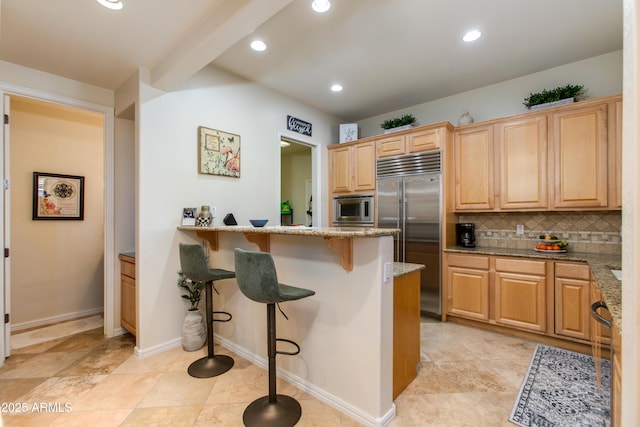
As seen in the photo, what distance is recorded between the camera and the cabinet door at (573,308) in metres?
2.61

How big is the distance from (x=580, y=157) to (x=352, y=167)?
8.57 feet

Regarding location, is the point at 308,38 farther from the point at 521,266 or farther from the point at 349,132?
the point at 521,266

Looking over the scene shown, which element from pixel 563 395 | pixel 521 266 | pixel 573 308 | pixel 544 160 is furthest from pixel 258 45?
pixel 573 308

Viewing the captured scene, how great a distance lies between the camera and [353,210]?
4.33 metres

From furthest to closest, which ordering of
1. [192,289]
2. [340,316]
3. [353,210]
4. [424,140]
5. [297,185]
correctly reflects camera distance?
[297,185], [353,210], [424,140], [192,289], [340,316]

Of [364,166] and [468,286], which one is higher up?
[364,166]

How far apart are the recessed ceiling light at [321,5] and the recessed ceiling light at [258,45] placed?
2.24 ft

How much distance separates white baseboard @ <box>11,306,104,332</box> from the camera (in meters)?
3.23

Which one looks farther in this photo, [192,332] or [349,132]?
[349,132]

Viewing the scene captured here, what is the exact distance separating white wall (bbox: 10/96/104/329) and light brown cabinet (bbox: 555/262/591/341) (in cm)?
531

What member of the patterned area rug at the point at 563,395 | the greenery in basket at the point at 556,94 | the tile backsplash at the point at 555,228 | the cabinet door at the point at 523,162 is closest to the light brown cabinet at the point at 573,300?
the patterned area rug at the point at 563,395

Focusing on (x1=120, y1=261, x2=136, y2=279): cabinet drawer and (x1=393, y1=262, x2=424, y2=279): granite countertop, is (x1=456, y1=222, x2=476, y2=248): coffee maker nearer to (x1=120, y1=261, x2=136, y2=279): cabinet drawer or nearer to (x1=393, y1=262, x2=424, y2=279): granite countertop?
(x1=393, y1=262, x2=424, y2=279): granite countertop

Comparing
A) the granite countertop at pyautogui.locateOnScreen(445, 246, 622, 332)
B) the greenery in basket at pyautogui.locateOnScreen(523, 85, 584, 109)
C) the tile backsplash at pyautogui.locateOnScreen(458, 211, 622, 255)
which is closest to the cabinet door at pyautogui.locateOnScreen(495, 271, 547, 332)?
the granite countertop at pyautogui.locateOnScreen(445, 246, 622, 332)

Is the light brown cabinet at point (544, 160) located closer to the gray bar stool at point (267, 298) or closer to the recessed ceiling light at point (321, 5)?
the recessed ceiling light at point (321, 5)
